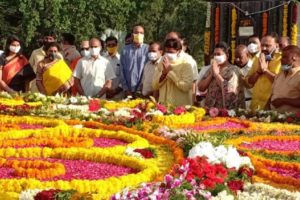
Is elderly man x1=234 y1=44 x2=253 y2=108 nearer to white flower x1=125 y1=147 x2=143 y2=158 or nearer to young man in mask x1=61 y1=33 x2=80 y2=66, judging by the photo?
young man in mask x1=61 y1=33 x2=80 y2=66

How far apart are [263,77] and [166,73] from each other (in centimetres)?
164

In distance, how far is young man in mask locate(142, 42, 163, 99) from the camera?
1239cm

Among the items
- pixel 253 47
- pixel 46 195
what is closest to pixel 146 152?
pixel 46 195

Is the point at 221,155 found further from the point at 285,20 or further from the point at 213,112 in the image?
the point at 285,20

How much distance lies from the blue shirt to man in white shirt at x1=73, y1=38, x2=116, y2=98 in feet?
1.28

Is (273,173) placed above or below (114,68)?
below

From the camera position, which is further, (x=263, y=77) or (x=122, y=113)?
(x=263, y=77)

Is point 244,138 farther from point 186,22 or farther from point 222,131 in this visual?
point 186,22

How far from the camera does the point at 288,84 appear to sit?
1022cm

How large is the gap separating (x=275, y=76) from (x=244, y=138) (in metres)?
2.38

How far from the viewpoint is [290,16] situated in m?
21.1

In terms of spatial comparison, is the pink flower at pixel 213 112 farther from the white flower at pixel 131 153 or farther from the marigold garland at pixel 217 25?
the marigold garland at pixel 217 25

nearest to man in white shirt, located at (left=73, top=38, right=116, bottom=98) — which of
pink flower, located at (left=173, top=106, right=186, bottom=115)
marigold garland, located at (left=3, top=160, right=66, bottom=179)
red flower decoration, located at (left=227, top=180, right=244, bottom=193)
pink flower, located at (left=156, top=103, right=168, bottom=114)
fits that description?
pink flower, located at (left=156, top=103, right=168, bottom=114)

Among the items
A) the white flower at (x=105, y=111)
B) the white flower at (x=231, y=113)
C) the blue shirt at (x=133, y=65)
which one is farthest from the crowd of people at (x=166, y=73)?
the white flower at (x=105, y=111)
